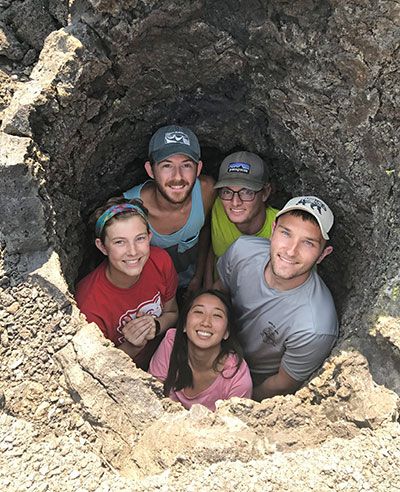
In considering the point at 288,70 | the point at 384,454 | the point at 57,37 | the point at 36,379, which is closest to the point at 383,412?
the point at 384,454

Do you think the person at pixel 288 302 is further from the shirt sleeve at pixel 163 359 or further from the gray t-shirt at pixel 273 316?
the shirt sleeve at pixel 163 359

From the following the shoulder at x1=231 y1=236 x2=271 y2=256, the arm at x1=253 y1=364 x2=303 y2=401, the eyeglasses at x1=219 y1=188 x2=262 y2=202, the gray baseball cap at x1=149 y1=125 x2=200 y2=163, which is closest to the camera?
the arm at x1=253 y1=364 x2=303 y2=401

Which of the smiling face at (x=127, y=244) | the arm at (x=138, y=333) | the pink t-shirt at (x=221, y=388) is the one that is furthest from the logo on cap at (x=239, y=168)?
the pink t-shirt at (x=221, y=388)

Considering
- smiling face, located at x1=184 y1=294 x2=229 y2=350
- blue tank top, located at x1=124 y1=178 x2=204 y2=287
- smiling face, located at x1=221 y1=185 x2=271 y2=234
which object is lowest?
smiling face, located at x1=184 y1=294 x2=229 y2=350

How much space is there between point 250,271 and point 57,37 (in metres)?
1.93

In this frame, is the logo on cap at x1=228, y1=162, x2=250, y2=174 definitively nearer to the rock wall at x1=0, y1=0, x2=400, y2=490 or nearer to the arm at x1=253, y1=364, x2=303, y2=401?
the rock wall at x1=0, y1=0, x2=400, y2=490

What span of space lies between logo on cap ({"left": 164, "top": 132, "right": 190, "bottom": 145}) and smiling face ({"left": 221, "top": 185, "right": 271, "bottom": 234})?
0.49m

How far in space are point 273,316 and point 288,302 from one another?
14 centimetres

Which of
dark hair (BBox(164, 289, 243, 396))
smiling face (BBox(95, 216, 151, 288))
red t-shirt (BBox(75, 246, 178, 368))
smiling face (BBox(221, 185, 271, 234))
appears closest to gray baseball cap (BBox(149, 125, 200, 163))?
smiling face (BBox(221, 185, 271, 234))

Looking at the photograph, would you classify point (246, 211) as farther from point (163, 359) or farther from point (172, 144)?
point (163, 359)

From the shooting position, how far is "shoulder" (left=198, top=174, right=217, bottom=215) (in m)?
3.55

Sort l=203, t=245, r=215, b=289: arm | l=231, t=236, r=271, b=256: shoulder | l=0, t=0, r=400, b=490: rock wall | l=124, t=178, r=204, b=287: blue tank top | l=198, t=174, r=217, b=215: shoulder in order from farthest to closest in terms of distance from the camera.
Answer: l=203, t=245, r=215, b=289: arm
l=198, t=174, r=217, b=215: shoulder
l=124, t=178, r=204, b=287: blue tank top
l=231, t=236, r=271, b=256: shoulder
l=0, t=0, r=400, b=490: rock wall

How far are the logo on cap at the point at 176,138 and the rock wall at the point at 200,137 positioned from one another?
1.08ft

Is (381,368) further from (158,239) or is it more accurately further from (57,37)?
(57,37)
